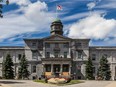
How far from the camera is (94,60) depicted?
3536 inches

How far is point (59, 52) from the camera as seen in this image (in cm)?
8806

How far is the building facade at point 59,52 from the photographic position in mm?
87500

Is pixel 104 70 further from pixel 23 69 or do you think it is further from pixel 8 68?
pixel 8 68

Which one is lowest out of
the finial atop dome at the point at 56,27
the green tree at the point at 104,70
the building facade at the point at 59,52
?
the green tree at the point at 104,70

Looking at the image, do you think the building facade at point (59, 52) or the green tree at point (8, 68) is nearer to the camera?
the green tree at point (8, 68)

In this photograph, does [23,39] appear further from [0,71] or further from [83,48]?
[83,48]

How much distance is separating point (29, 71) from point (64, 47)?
36.8ft

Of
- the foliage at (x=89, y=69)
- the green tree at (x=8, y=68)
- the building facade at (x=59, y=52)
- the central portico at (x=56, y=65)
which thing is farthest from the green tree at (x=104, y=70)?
the green tree at (x=8, y=68)

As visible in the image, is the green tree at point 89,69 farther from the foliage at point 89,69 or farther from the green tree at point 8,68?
the green tree at point 8,68

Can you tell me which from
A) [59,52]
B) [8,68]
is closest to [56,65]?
[59,52]

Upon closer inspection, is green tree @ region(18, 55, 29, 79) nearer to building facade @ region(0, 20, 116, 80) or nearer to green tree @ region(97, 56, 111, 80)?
building facade @ region(0, 20, 116, 80)

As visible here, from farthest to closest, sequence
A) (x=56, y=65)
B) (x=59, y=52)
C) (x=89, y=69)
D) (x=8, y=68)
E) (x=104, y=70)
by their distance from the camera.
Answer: (x=59, y=52) < (x=56, y=65) < (x=89, y=69) < (x=104, y=70) < (x=8, y=68)

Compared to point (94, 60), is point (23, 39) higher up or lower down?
higher up

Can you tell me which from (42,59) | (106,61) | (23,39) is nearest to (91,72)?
(106,61)
